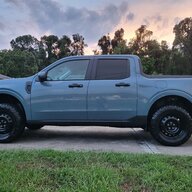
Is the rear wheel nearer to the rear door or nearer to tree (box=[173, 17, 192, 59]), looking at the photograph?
the rear door

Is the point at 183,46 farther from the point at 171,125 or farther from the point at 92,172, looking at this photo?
the point at 92,172

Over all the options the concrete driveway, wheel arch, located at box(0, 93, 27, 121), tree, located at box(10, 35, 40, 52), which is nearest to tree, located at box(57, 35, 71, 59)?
tree, located at box(10, 35, 40, 52)

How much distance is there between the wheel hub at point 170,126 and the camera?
7.99 metres

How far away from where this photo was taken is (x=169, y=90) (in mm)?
7957

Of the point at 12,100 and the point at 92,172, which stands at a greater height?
the point at 12,100

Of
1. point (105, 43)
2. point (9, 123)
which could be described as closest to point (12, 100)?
point (9, 123)

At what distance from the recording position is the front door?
8.18m

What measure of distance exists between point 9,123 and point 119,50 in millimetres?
57531

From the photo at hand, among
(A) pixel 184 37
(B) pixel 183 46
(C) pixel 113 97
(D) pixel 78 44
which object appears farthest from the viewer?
(D) pixel 78 44

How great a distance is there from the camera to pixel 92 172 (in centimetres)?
521

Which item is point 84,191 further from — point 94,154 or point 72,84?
point 72,84

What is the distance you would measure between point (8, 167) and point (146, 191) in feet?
6.11

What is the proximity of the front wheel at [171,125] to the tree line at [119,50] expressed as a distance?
33.8 meters

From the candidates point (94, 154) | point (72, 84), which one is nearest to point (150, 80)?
point (72, 84)
